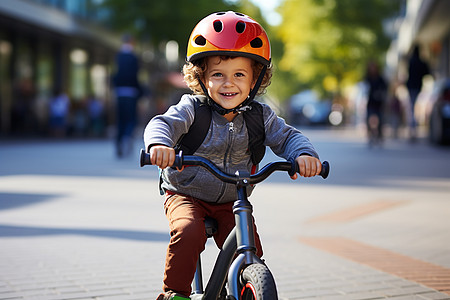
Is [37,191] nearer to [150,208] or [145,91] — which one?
[150,208]

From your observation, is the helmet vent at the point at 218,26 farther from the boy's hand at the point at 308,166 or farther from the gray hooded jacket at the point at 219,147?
the boy's hand at the point at 308,166

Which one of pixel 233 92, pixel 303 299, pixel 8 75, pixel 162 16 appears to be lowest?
pixel 303 299

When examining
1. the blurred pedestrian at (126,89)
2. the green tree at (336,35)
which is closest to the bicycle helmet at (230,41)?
the blurred pedestrian at (126,89)

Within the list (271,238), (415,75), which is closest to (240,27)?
(271,238)

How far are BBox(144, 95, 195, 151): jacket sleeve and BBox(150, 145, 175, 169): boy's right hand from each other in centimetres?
9

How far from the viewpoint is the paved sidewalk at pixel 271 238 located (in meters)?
4.24

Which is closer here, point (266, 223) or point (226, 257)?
point (226, 257)

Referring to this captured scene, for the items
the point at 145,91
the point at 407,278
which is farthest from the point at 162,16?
the point at 407,278

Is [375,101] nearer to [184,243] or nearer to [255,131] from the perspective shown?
[255,131]

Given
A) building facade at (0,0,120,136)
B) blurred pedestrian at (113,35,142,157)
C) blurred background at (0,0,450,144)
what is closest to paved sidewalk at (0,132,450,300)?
blurred pedestrian at (113,35,142,157)

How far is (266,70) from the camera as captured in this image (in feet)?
10.8

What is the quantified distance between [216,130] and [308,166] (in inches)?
19.7

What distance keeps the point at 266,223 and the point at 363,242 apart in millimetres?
1081

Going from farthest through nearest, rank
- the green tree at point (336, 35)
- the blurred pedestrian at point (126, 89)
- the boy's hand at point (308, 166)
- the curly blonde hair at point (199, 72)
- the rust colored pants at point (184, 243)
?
the green tree at point (336, 35) → the blurred pedestrian at point (126, 89) → the curly blonde hair at point (199, 72) → the rust colored pants at point (184, 243) → the boy's hand at point (308, 166)
